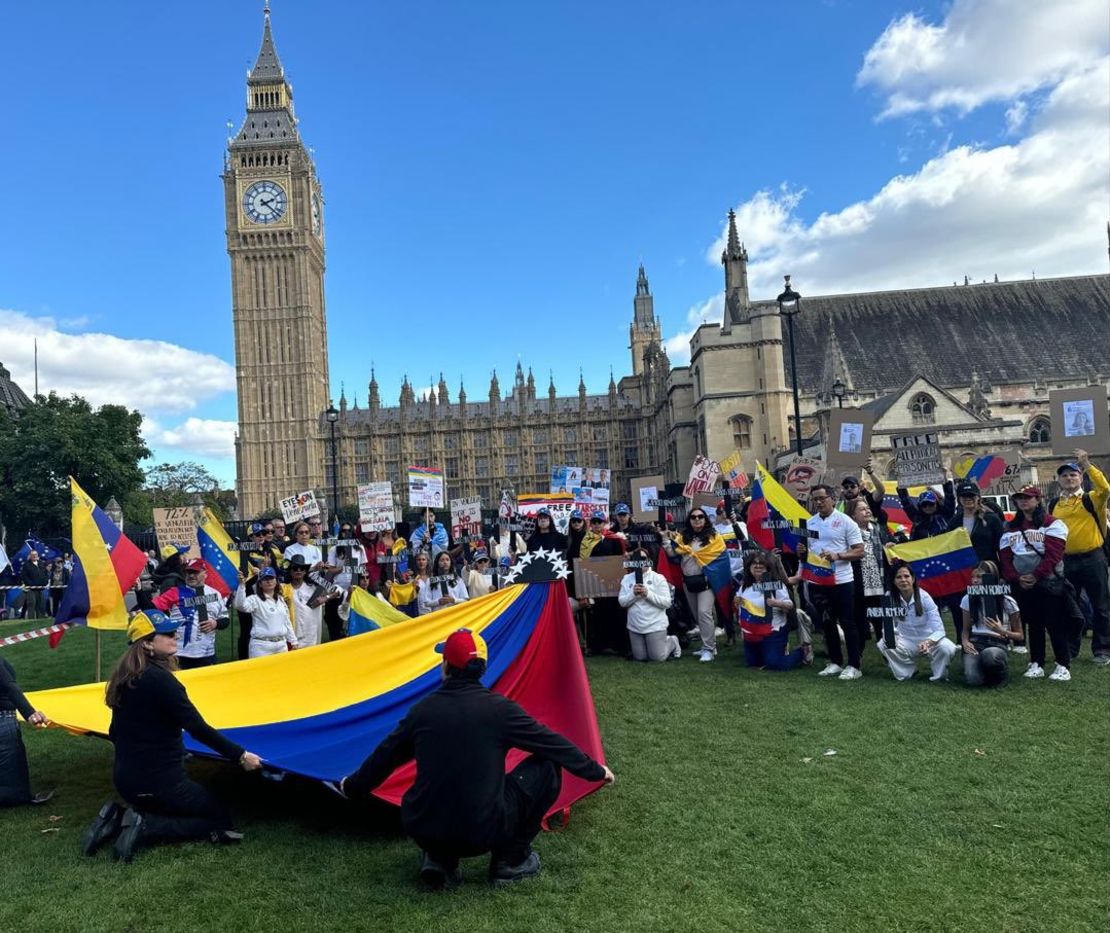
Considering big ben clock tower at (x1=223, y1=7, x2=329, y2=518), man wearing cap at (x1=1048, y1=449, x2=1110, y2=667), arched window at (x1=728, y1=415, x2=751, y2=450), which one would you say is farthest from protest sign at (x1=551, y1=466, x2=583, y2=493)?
big ben clock tower at (x1=223, y1=7, x2=329, y2=518)

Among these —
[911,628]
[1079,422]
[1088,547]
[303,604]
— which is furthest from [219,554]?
[1079,422]

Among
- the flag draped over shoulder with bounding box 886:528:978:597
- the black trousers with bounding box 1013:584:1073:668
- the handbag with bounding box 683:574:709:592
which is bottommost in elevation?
the black trousers with bounding box 1013:584:1073:668

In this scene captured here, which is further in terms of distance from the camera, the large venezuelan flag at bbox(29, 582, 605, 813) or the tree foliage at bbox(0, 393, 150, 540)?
the tree foliage at bbox(0, 393, 150, 540)

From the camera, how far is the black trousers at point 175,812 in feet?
15.8

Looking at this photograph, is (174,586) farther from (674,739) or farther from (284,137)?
(284,137)

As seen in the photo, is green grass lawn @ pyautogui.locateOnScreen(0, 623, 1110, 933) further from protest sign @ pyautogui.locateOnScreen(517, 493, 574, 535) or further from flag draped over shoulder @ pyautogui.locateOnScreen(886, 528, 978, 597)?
protest sign @ pyautogui.locateOnScreen(517, 493, 574, 535)

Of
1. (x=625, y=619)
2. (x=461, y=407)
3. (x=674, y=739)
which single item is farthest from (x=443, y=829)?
(x=461, y=407)

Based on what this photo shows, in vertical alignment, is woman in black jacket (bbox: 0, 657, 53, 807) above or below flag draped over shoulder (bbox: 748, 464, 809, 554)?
below

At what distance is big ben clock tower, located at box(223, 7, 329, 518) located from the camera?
75.9 meters

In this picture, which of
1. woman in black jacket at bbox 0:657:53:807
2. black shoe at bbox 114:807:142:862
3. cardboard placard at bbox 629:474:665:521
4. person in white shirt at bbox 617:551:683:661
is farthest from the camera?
cardboard placard at bbox 629:474:665:521

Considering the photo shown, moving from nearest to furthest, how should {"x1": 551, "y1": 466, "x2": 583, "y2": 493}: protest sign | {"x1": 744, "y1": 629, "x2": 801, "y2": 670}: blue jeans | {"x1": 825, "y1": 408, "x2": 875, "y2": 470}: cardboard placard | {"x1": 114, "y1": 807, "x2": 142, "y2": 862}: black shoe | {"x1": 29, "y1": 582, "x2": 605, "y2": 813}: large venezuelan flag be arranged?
{"x1": 114, "y1": 807, "x2": 142, "y2": 862}: black shoe < {"x1": 29, "y1": 582, "x2": 605, "y2": 813}: large venezuelan flag < {"x1": 744, "y1": 629, "x2": 801, "y2": 670}: blue jeans < {"x1": 825, "y1": 408, "x2": 875, "y2": 470}: cardboard placard < {"x1": 551, "y1": 466, "x2": 583, "y2": 493}: protest sign

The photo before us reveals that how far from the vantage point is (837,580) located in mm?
8391

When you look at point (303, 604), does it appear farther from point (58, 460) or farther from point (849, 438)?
point (58, 460)

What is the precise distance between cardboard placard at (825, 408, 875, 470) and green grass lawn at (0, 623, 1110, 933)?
4.21 m
